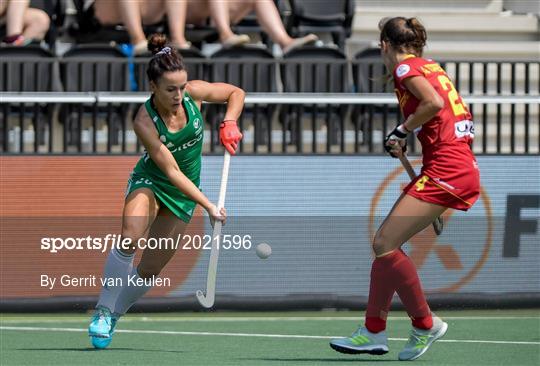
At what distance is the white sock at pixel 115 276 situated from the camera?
770 cm

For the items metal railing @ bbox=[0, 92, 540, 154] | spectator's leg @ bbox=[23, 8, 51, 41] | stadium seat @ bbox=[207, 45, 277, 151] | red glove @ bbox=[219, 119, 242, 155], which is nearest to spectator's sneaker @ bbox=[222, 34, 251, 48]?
stadium seat @ bbox=[207, 45, 277, 151]

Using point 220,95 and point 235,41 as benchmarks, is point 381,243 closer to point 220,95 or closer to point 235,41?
point 220,95

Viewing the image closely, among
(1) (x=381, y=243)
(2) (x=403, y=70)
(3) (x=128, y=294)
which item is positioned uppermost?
(2) (x=403, y=70)

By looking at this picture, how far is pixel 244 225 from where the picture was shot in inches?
412

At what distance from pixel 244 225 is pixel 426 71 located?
3.72 metres

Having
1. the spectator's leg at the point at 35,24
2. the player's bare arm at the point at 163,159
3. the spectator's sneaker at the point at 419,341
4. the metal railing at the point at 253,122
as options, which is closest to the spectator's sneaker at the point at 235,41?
the metal railing at the point at 253,122

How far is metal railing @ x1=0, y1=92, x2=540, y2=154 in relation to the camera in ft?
34.8

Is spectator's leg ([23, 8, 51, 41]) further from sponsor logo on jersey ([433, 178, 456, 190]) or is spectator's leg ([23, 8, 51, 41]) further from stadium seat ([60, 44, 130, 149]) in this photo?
sponsor logo on jersey ([433, 178, 456, 190])

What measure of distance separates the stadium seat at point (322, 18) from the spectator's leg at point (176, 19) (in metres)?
1.41

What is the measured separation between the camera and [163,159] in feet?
24.2

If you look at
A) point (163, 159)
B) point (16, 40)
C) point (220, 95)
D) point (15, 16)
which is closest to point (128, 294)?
point (163, 159)

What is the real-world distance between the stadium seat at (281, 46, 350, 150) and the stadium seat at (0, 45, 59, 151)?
1872 mm

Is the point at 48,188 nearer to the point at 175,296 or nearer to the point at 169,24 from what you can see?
the point at 175,296

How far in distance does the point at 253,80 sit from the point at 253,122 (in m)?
0.34
